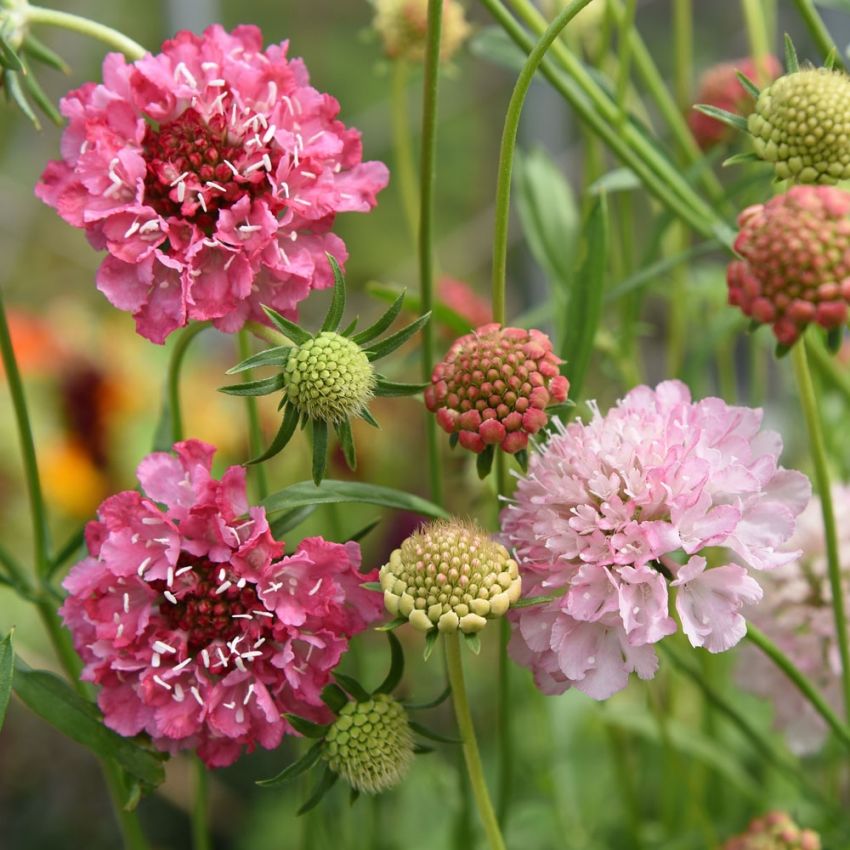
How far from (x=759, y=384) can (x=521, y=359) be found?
0.55m

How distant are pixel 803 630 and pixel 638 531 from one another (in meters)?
0.32

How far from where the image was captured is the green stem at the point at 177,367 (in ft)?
2.18

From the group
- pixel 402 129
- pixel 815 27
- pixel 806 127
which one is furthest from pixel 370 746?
pixel 402 129

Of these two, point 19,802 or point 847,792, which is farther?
point 19,802

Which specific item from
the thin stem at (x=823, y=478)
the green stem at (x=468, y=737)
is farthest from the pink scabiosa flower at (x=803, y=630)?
the green stem at (x=468, y=737)

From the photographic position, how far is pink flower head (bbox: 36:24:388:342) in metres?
0.63

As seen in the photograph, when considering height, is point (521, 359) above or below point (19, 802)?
above

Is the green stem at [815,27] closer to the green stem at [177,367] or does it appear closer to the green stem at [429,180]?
the green stem at [429,180]

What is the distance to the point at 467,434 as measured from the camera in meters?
0.61

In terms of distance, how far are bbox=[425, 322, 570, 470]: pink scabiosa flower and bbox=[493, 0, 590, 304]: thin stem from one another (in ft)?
0.11

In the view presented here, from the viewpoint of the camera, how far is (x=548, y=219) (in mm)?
1061

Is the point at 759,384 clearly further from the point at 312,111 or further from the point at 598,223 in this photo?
the point at 312,111

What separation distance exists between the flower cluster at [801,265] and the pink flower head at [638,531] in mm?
80

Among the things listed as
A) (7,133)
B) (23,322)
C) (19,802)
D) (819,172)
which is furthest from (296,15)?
(819,172)
